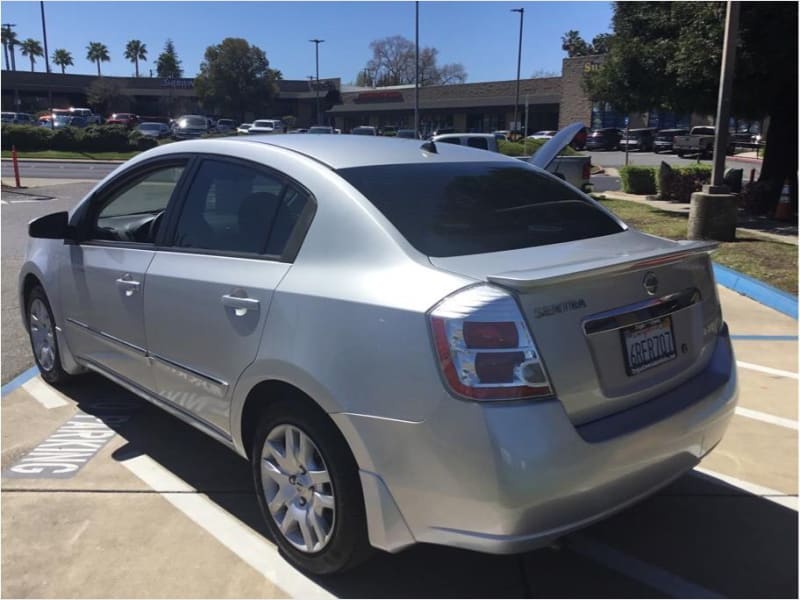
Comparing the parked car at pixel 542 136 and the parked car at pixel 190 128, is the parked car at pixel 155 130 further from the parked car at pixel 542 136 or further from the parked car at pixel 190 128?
the parked car at pixel 542 136

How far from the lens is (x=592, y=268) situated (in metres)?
2.45

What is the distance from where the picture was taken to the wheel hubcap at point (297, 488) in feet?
8.80

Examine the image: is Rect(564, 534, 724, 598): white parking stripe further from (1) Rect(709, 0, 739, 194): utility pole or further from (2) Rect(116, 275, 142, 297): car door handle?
(1) Rect(709, 0, 739, 194): utility pole

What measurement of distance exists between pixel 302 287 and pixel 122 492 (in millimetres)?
1681

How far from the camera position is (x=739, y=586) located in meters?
2.80

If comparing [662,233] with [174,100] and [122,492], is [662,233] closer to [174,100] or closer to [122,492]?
[122,492]

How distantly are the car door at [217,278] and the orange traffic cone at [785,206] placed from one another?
39.4ft

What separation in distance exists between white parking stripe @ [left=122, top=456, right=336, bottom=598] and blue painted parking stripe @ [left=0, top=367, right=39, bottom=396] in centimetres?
164

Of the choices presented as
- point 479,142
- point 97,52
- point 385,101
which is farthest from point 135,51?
point 479,142

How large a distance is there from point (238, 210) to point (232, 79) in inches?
2932

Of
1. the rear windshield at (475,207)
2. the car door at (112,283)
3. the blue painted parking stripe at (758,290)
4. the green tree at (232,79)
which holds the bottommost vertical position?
the blue painted parking stripe at (758,290)

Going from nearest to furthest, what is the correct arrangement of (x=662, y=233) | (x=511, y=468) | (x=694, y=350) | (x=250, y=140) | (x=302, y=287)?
(x=511, y=468) → (x=302, y=287) → (x=694, y=350) → (x=250, y=140) → (x=662, y=233)

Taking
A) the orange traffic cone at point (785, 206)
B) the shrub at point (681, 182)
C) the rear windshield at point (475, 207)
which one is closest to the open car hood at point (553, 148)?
the rear windshield at point (475, 207)

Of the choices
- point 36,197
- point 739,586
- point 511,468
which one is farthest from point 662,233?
point 36,197
